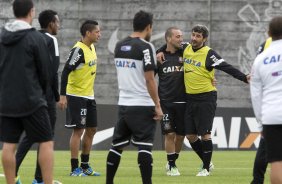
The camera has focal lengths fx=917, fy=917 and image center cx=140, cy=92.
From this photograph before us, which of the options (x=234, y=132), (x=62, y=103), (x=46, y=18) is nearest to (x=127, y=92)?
(x=46, y=18)

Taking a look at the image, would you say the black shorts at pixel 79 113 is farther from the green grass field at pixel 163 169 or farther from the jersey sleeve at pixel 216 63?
the jersey sleeve at pixel 216 63

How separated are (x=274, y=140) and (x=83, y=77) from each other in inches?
228

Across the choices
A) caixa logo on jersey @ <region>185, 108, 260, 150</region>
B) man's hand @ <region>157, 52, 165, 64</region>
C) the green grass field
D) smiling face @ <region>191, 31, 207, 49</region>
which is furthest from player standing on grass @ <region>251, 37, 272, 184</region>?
caixa logo on jersey @ <region>185, 108, 260, 150</region>

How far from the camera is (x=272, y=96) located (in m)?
9.23

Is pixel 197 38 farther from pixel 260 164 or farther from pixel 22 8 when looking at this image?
pixel 22 8

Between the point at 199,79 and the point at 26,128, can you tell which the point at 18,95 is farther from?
the point at 199,79

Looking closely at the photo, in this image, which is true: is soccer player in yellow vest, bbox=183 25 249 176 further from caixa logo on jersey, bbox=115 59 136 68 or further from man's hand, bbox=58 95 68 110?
caixa logo on jersey, bbox=115 59 136 68

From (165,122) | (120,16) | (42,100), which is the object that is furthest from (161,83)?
(120,16)

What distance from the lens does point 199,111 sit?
1475cm

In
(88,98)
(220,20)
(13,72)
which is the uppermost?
(13,72)

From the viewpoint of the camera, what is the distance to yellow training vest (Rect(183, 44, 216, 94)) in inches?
579

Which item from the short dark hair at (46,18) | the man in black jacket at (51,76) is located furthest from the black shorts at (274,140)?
the short dark hair at (46,18)

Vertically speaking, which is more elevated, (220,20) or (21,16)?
(21,16)

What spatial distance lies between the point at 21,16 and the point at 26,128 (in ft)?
3.98
